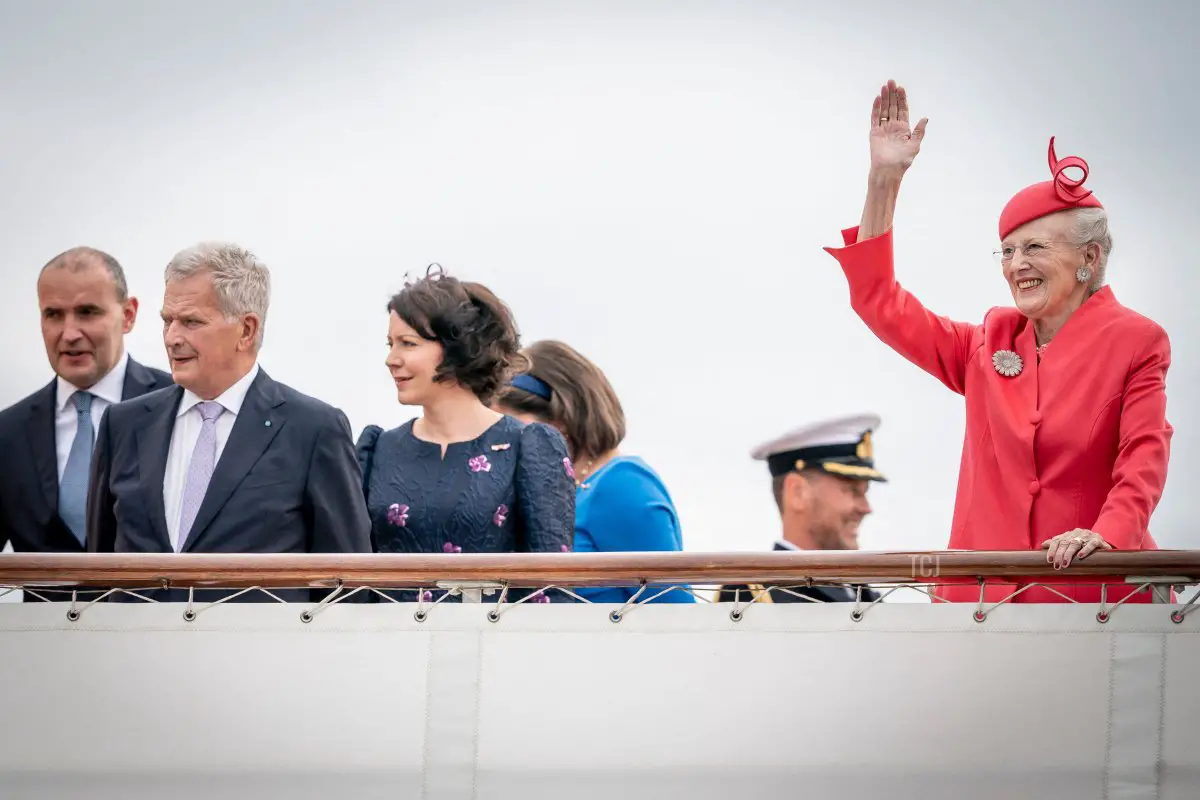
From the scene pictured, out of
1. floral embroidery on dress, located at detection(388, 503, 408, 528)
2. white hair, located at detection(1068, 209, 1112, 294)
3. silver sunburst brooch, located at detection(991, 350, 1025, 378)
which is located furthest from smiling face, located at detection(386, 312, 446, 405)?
white hair, located at detection(1068, 209, 1112, 294)

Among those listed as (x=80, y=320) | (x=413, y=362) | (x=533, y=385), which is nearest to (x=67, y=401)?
(x=80, y=320)

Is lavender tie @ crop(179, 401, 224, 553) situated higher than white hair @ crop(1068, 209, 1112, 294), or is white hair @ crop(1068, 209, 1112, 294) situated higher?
white hair @ crop(1068, 209, 1112, 294)

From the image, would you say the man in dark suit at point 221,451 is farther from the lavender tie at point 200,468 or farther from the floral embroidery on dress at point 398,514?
the floral embroidery on dress at point 398,514

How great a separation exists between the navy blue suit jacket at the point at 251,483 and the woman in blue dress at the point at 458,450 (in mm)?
227

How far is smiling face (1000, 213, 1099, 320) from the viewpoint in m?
3.49

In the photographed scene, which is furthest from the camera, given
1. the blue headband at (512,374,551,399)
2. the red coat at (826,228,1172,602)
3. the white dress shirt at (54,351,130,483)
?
the blue headband at (512,374,551,399)

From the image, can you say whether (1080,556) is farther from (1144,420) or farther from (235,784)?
(235,784)

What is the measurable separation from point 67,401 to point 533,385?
1.13 m

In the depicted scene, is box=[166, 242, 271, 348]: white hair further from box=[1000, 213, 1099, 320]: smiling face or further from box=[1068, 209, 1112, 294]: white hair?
box=[1068, 209, 1112, 294]: white hair

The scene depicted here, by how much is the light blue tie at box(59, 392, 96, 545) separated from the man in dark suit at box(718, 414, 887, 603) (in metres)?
1.90

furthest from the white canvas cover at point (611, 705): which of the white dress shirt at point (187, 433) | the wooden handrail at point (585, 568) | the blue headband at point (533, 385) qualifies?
the blue headband at point (533, 385)

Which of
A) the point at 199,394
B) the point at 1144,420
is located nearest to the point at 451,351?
the point at 199,394

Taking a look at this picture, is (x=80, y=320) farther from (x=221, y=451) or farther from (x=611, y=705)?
(x=611, y=705)

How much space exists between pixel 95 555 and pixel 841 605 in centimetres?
130
